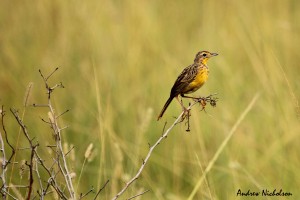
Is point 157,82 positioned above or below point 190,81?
above

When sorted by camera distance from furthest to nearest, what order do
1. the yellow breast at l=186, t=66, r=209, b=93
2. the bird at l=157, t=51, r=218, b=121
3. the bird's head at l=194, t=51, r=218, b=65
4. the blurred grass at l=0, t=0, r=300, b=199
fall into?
the blurred grass at l=0, t=0, r=300, b=199, the bird's head at l=194, t=51, r=218, b=65, the yellow breast at l=186, t=66, r=209, b=93, the bird at l=157, t=51, r=218, b=121

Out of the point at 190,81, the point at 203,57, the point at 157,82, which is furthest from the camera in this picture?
the point at 157,82

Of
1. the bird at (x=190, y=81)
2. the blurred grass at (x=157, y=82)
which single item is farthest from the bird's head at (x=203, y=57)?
the blurred grass at (x=157, y=82)

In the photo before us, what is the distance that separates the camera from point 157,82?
6.61m

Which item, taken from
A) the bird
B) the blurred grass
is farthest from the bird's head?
the blurred grass

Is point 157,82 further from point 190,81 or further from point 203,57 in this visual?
point 190,81

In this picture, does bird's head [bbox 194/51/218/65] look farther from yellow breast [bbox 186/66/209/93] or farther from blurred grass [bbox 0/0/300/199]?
blurred grass [bbox 0/0/300/199]

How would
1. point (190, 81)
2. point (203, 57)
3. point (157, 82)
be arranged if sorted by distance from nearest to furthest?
1. point (190, 81)
2. point (203, 57)
3. point (157, 82)

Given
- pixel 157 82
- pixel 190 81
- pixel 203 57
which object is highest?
pixel 157 82

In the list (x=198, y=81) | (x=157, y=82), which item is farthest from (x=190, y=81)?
(x=157, y=82)

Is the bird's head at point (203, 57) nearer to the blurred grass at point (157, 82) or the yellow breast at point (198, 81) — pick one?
the yellow breast at point (198, 81)

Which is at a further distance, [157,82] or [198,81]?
[157,82]

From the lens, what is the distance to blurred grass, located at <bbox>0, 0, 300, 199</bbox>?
16.9 ft

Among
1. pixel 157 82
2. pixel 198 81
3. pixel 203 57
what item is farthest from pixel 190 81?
pixel 157 82
